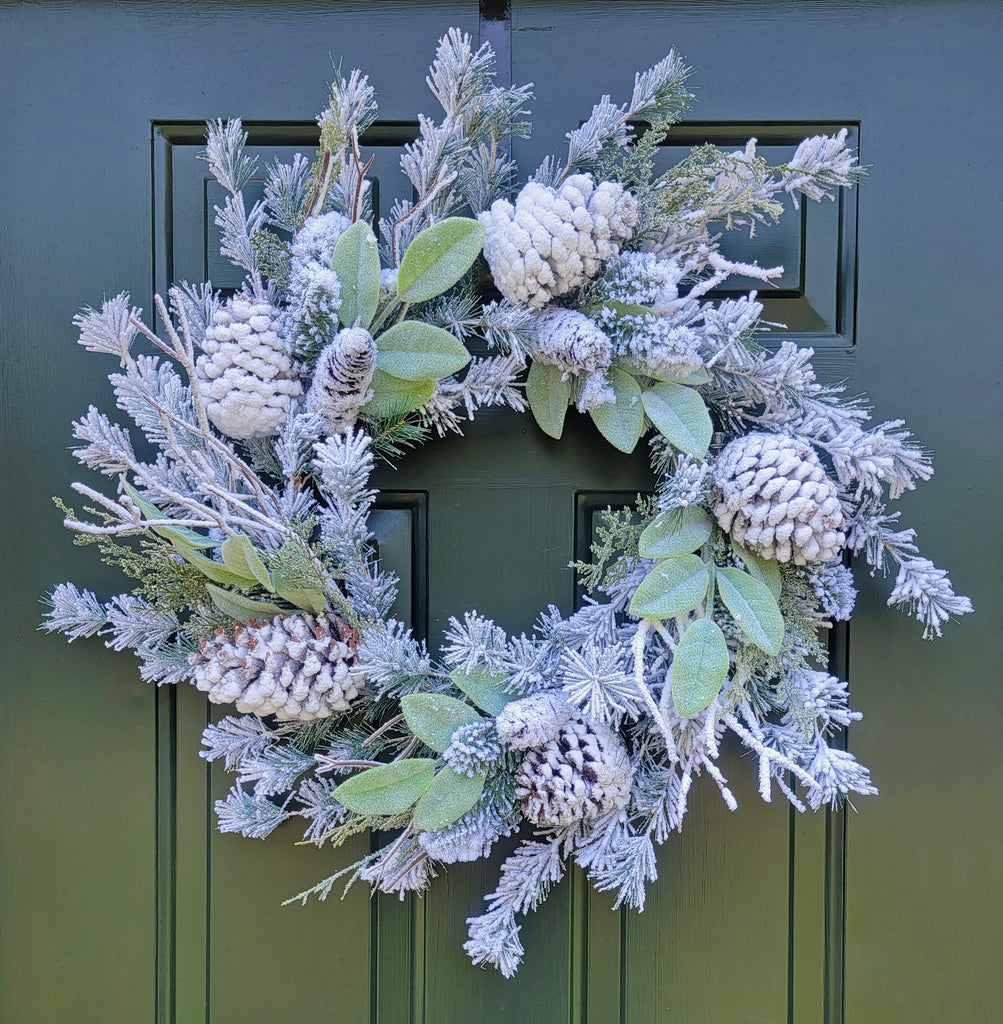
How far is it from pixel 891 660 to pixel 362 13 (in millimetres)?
874

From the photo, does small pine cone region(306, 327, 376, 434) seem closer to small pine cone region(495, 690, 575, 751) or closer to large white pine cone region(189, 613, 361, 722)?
large white pine cone region(189, 613, 361, 722)

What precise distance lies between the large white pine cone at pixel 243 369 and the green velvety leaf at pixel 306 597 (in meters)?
0.15

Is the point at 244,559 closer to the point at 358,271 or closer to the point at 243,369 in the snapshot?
the point at 243,369

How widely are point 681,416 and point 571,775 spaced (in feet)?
1.08

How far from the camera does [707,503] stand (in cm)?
65

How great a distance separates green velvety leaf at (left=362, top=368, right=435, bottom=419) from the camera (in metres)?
0.64

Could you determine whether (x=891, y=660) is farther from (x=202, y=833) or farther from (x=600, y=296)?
(x=202, y=833)

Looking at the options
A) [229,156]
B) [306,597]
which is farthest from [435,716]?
[229,156]

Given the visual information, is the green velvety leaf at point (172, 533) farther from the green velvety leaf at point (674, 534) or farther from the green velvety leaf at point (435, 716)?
the green velvety leaf at point (674, 534)

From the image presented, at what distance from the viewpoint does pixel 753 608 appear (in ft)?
2.02

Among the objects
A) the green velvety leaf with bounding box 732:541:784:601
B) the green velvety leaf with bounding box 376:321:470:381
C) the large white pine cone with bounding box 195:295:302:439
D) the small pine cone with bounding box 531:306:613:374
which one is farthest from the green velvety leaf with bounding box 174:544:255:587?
the green velvety leaf with bounding box 732:541:784:601

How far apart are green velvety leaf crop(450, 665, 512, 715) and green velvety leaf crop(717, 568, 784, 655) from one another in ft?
0.69

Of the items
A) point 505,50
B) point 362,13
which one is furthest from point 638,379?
point 362,13

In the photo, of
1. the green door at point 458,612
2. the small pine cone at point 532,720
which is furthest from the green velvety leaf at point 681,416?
the small pine cone at point 532,720
